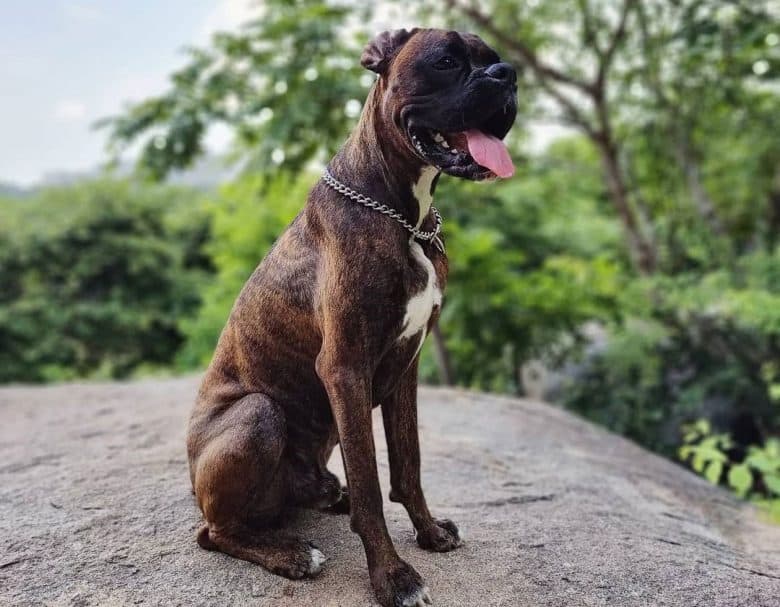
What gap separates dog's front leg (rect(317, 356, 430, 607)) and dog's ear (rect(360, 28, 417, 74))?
109 centimetres

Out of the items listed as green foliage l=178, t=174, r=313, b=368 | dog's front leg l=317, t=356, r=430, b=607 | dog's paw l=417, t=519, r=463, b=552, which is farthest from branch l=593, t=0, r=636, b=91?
dog's front leg l=317, t=356, r=430, b=607

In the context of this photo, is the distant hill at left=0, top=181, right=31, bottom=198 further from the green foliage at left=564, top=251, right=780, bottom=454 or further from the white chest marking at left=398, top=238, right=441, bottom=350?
the white chest marking at left=398, top=238, right=441, bottom=350

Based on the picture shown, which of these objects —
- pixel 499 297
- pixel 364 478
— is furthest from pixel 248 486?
pixel 499 297

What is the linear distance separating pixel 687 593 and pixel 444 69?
7.78 ft

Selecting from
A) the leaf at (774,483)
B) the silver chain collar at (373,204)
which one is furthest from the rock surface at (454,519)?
the silver chain collar at (373,204)

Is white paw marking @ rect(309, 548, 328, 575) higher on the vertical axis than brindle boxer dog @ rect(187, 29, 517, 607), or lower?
lower

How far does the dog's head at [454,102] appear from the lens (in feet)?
8.23

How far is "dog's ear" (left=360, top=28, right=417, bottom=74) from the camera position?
2.72 m

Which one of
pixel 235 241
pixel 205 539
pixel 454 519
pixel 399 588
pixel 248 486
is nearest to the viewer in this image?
pixel 399 588

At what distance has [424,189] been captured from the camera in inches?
112

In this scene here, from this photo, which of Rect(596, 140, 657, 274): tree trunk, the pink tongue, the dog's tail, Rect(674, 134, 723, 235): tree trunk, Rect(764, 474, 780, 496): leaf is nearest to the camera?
the pink tongue

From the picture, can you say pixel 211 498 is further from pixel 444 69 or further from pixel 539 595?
pixel 444 69

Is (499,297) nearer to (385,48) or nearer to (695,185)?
(695,185)

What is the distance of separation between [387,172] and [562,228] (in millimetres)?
11642
